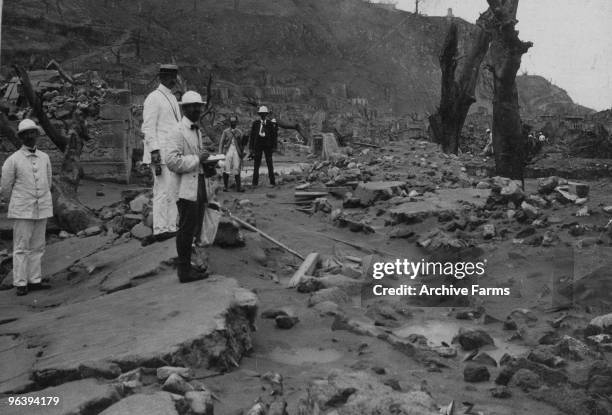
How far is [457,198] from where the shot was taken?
9391mm

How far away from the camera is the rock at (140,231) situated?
7098 mm

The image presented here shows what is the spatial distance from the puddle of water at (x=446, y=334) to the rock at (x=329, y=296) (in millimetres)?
675

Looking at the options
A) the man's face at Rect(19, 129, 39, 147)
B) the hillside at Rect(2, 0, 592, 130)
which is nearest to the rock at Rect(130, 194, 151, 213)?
the man's face at Rect(19, 129, 39, 147)

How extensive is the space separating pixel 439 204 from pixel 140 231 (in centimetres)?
432

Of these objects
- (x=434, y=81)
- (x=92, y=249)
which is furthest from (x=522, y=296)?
(x=434, y=81)

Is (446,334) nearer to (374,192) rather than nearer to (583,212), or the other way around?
(583,212)

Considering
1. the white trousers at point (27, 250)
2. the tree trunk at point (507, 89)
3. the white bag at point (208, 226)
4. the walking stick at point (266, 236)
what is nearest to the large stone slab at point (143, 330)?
the white bag at point (208, 226)

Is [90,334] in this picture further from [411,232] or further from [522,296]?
[411,232]

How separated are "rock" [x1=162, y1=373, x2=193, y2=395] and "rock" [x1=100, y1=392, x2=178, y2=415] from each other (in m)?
0.12

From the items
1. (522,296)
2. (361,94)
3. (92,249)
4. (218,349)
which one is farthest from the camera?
(361,94)

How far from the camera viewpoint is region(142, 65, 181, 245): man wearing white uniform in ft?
20.2

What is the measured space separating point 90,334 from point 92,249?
3.64 meters

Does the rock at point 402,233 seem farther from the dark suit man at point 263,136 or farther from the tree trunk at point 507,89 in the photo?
the dark suit man at point 263,136

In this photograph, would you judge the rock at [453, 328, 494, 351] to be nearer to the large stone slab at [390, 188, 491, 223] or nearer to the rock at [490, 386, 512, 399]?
the rock at [490, 386, 512, 399]
